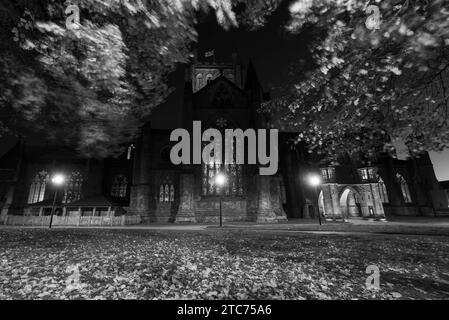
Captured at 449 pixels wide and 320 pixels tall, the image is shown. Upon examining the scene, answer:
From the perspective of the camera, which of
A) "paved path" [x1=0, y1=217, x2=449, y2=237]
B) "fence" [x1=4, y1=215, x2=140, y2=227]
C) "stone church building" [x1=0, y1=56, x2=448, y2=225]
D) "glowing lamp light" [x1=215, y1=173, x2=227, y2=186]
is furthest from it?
"stone church building" [x1=0, y1=56, x2=448, y2=225]

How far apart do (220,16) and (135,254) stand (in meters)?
6.64

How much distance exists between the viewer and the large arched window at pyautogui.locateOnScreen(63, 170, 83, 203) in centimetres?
3181

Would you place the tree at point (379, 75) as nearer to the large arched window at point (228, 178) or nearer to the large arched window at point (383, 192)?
the large arched window at point (228, 178)

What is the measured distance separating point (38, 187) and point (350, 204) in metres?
53.6

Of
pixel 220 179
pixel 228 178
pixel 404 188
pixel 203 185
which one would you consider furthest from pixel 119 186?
pixel 404 188

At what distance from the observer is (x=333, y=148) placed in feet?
20.3

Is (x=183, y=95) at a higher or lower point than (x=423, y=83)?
higher

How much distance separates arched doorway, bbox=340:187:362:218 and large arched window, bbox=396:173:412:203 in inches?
303

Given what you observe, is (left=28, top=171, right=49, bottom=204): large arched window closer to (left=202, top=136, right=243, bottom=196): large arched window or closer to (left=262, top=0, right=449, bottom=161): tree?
(left=202, top=136, right=243, bottom=196): large arched window

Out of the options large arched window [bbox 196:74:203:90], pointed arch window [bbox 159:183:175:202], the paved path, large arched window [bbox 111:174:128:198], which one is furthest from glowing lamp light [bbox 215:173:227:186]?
large arched window [bbox 196:74:203:90]

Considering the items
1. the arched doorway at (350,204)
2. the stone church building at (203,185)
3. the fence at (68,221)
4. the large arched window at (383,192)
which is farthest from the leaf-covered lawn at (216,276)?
the large arched window at (383,192)

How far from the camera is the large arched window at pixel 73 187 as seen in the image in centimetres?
3181
